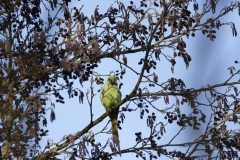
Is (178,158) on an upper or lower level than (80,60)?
lower

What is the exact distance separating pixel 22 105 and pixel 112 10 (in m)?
1.16


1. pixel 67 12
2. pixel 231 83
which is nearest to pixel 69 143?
pixel 67 12

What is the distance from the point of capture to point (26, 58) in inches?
147

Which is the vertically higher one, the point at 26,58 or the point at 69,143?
the point at 26,58

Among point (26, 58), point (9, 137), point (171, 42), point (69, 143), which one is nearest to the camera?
point (9, 137)

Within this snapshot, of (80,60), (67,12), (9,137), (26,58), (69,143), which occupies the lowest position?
(9,137)

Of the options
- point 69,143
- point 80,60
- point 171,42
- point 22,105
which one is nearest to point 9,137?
point 22,105

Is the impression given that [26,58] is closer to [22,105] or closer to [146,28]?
[22,105]

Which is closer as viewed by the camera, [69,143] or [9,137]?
[9,137]

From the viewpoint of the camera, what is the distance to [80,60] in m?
4.32

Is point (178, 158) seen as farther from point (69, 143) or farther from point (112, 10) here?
point (112, 10)

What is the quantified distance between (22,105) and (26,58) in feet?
1.29

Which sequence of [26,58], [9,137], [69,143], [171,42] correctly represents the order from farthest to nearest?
[171,42]
[69,143]
[26,58]
[9,137]

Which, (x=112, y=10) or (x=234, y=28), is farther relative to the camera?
(x=112, y=10)
